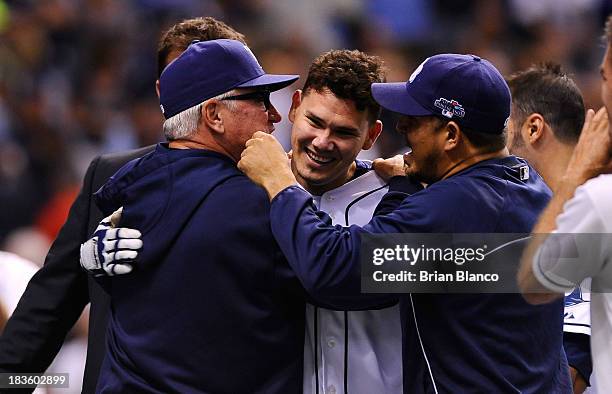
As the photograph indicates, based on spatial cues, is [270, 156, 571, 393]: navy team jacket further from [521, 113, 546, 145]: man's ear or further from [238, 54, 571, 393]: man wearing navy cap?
[521, 113, 546, 145]: man's ear

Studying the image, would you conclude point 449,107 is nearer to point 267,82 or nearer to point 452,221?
point 452,221

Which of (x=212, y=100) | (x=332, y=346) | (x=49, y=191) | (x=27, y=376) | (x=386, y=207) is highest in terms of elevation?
(x=212, y=100)

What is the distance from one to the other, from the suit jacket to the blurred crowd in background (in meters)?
3.43

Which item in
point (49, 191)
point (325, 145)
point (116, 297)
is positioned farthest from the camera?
point (49, 191)

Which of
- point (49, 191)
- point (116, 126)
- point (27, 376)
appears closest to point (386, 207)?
point (27, 376)

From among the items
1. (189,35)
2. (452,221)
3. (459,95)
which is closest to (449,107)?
(459,95)

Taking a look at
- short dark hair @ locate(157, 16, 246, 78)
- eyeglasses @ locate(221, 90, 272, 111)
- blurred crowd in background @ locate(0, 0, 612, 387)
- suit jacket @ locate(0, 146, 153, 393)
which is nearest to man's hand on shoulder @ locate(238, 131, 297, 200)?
eyeglasses @ locate(221, 90, 272, 111)

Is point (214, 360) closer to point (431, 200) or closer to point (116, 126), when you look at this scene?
point (431, 200)

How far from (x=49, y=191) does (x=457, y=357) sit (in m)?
4.37

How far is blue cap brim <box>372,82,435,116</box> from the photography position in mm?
2535

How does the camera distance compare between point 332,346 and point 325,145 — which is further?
point 325,145

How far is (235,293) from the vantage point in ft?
7.85

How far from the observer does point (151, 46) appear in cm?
729

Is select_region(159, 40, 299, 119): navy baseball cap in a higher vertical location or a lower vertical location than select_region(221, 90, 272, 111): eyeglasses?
higher
